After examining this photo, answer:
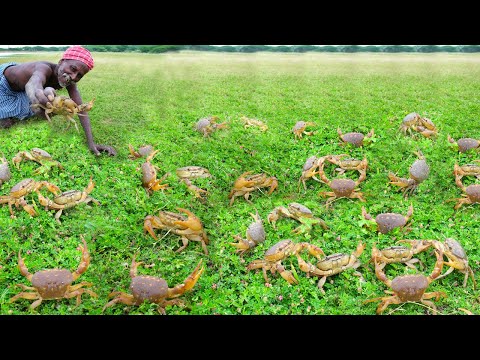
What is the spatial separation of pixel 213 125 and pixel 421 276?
2521 millimetres

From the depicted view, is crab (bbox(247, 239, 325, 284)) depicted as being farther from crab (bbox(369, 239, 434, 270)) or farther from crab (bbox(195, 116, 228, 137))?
crab (bbox(195, 116, 228, 137))

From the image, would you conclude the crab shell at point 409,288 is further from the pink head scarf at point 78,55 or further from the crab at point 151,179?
the pink head scarf at point 78,55

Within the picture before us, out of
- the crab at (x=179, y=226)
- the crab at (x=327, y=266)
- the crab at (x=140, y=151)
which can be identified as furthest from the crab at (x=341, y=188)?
the crab at (x=140, y=151)

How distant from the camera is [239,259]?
5.44m

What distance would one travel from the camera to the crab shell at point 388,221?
566 centimetres

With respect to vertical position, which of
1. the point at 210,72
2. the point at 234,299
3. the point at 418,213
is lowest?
the point at 234,299

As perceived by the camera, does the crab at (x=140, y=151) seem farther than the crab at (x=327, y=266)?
Yes

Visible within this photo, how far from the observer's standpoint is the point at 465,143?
20.7 ft

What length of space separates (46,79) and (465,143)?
412 centimetres

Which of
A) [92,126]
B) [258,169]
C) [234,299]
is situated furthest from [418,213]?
[92,126]

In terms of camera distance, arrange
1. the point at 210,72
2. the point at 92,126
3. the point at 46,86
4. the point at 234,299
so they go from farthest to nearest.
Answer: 1. the point at 210,72
2. the point at 92,126
3. the point at 46,86
4. the point at 234,299

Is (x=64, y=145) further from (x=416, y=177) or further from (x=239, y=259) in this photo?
(x=416, y=177)

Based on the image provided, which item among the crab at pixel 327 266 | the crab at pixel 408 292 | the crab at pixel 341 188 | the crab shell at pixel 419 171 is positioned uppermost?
the crab shell at pixel 419 171

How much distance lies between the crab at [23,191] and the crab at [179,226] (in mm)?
924
